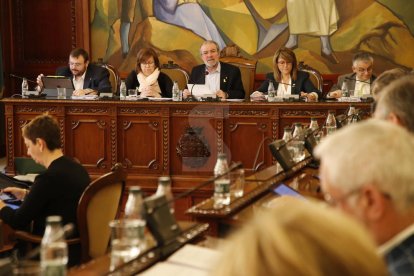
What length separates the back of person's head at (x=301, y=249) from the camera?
3.42 feet

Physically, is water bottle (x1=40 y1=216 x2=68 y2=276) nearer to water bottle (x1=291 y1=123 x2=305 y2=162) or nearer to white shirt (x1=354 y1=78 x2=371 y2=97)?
water bottle (x1=291 y1=123 x2=305 y2=162)

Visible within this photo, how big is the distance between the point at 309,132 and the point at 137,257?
267 centimetres

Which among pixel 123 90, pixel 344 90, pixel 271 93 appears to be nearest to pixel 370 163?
pixel 271 93

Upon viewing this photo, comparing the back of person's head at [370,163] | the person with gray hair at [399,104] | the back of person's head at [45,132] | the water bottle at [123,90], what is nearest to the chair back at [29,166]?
the water bottle at [123,90]

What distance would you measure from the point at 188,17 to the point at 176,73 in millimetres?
1996

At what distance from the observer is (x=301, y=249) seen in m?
1.05

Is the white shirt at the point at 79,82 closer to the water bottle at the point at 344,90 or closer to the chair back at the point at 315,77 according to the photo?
the chair back at the point at 315,77

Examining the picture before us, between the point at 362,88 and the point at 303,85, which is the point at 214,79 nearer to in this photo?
the point at 303,85

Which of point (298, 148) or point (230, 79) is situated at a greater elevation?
point (230, 79)

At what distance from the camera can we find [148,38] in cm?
1049

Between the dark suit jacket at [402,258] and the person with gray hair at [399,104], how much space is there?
127cm

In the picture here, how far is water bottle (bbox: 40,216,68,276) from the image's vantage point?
224 centimetres

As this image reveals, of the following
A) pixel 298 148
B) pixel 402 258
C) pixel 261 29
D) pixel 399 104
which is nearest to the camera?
pixel 402 258

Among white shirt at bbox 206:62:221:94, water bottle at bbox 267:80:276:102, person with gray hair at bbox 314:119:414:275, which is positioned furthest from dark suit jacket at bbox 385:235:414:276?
white shirt at bbox 206:62:221:94
